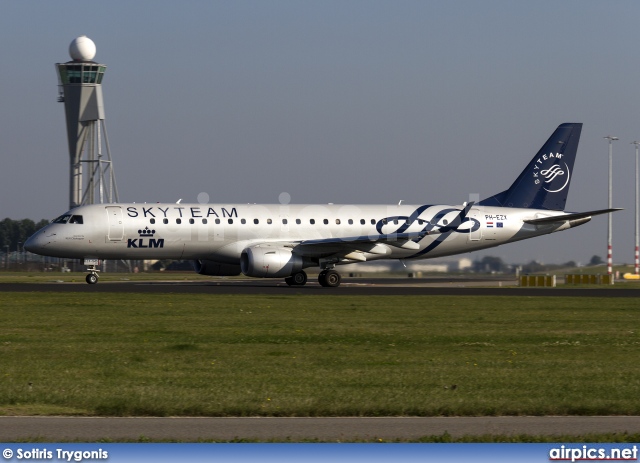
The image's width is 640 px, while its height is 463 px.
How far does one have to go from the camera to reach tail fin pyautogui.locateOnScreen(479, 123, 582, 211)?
5728 centimetres

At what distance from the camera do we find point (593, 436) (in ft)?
39.9

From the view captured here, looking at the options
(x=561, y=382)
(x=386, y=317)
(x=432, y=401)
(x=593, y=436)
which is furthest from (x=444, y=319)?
(x=593, y=436)

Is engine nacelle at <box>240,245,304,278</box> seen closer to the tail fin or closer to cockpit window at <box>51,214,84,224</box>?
cockpit window at <box>51,214,84,224</box>

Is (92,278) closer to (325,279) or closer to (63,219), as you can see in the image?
(63,219)

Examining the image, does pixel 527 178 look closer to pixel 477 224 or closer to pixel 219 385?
pixel 477 224

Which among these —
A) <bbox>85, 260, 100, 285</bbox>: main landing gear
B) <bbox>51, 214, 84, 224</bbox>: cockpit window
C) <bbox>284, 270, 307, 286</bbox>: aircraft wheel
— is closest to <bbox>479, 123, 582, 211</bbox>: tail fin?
<bbox>284, 270, 307, 286</bbox>: aircraft wheel

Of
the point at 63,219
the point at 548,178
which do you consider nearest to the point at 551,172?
the point at 548,178

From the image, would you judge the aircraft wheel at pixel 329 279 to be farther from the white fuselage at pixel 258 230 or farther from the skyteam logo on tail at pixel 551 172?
the skyteam logo on tail at pixel 551 172

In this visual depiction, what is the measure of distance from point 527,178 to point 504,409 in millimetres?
43944

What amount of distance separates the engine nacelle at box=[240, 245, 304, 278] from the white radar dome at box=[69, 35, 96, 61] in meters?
75.2

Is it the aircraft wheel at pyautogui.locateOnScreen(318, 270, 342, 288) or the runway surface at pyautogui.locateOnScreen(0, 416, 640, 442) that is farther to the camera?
the aircraft wheel at pyautogui.locateOnScreen(318, 270, 342, 288)

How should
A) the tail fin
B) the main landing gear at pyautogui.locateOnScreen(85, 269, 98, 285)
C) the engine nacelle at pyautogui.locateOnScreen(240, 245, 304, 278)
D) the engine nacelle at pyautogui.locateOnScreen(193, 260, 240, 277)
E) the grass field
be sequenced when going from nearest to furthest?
the grass field < the engine nacelle at pyautogui.locateOnScreen(240, 245, 304, 278) < the main landing gear at pyautogui.locateOnScreen(85, 269, 98, 285) < the engine nacelle at pyautogui.locateOnScreen(193, 260, 240, 277) < the tail fin

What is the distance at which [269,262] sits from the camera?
157 feet

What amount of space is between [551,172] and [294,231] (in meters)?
15.3
